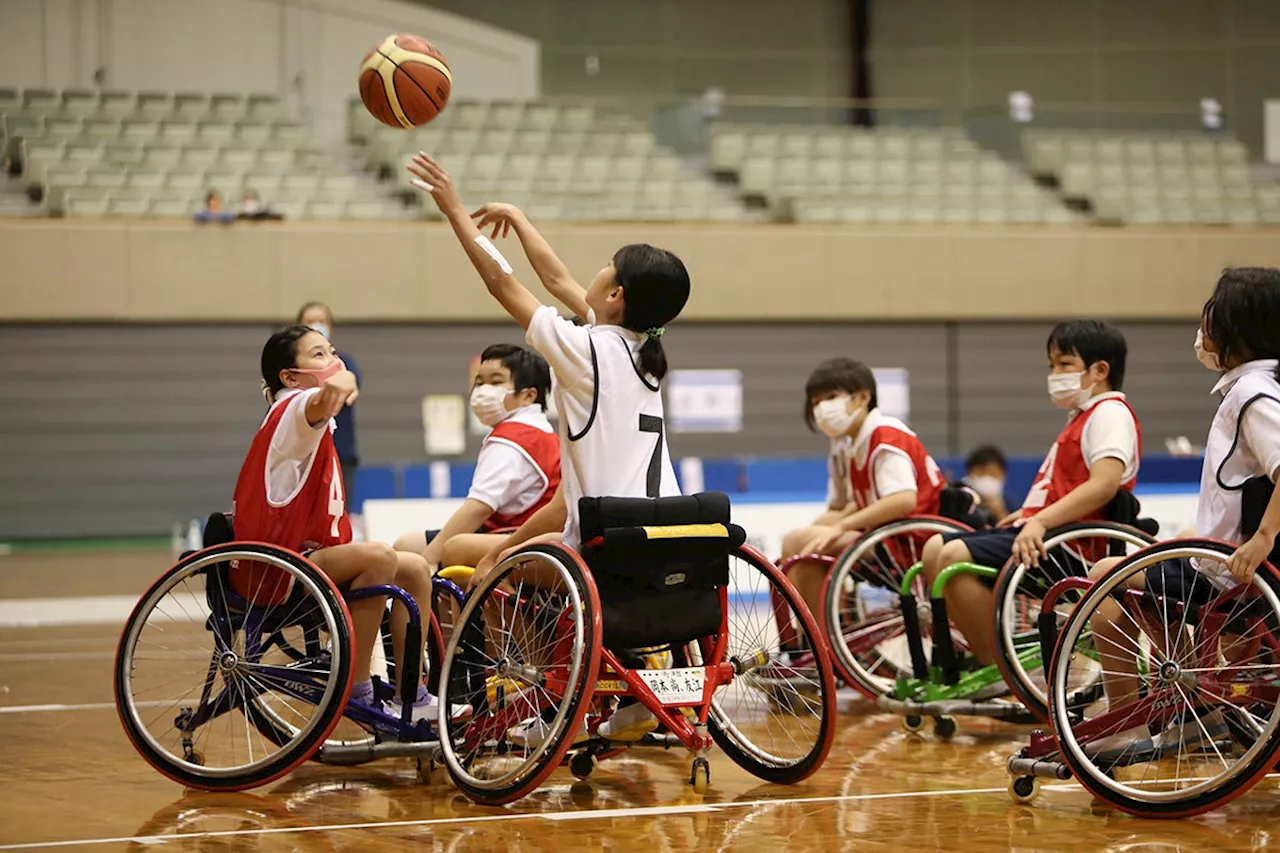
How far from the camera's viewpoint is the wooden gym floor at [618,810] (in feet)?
10.6

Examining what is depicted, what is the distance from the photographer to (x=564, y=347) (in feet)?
12.3

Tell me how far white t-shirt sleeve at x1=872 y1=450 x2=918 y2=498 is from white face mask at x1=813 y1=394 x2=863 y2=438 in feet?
0.81

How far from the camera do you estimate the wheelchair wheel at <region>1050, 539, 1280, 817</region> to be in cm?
334

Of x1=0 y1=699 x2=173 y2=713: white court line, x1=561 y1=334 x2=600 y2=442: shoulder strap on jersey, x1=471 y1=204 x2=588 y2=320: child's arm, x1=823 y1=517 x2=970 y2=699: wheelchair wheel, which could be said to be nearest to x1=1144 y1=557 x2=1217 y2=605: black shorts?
x1=561 y1=334 x2=600 y2=442: shoulder strap on jersey

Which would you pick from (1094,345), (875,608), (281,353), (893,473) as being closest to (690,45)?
(875,608)

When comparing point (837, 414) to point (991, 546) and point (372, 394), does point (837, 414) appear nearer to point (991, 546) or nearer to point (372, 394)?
point (991, 546)

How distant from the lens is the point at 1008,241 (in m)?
15.3

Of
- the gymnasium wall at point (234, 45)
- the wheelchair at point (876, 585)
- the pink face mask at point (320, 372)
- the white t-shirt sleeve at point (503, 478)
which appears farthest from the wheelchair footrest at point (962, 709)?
the gymnasium wall at point (234, 45)

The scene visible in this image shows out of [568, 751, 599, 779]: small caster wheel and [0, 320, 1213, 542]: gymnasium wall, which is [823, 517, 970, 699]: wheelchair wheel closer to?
[568, 751, 599, 779]: small caster wheel

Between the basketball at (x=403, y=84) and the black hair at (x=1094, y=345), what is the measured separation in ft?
6.73

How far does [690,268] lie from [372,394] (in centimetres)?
321

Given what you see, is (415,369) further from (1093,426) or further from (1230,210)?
(1093,426)

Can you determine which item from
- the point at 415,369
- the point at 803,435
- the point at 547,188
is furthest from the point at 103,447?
the point at 803,435

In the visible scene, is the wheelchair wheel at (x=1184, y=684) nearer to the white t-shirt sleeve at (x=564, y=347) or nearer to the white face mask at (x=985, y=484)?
the white t-shirt sleeve at (x=564, y=347)
